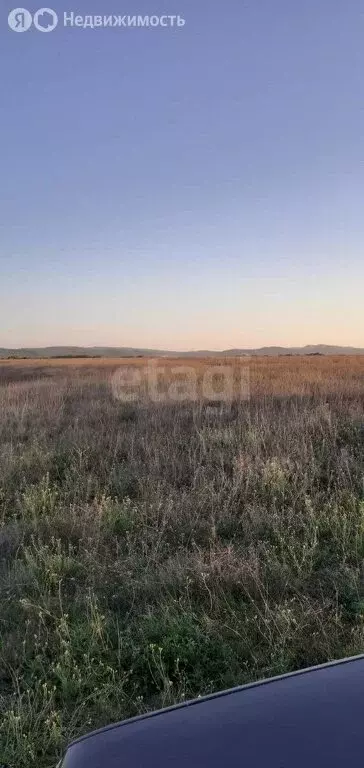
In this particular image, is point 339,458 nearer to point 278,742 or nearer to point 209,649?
point 209,649

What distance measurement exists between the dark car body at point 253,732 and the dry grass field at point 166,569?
1469 millimetres

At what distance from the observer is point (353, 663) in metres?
1.50

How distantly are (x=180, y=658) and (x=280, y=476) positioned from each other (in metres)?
2.79

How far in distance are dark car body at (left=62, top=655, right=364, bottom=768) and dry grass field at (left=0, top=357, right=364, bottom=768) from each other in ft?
Result: 4.82

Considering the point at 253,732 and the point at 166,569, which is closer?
the point at 253,732

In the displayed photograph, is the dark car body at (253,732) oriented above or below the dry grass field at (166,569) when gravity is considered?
above

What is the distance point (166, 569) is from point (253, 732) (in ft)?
9.20

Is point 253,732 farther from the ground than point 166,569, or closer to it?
farther from the ground

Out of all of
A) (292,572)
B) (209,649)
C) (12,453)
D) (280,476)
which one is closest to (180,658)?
(209,649)

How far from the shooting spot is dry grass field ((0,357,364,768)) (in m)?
2.88

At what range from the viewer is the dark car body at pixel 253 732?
1112 millimetres

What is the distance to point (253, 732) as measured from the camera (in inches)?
47.2

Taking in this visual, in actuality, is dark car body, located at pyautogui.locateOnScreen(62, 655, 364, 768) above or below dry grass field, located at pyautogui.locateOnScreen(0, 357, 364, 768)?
Result: above

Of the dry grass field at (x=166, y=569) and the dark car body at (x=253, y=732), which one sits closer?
the dark car body at (x=253, y=732)
